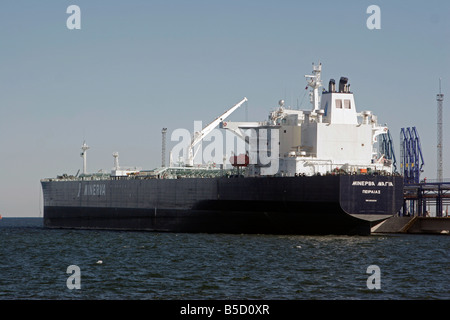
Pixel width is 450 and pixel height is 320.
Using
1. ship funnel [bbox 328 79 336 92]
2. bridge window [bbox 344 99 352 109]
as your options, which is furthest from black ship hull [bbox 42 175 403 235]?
ship funnel [bbox 328 79 336 92]

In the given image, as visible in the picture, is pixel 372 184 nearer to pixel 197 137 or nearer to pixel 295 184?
pixel 295 184

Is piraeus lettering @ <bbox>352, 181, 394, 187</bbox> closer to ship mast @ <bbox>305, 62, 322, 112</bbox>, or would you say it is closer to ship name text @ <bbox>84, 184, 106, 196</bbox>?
ship mast @ <bbox>305, 62, 322, 112</bbox>

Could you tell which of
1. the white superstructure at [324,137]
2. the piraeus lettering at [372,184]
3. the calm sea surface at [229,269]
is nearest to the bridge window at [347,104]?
the white superstructure at [324,137]

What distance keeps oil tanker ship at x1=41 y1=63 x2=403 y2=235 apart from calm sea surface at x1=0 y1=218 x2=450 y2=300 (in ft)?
6.08

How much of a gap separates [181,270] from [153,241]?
16258mm

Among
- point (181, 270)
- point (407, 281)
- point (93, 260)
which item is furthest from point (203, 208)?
point (407, 281)

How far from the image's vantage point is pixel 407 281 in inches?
1069

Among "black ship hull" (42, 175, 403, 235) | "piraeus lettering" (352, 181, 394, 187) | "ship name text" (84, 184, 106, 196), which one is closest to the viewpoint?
"piraeus lettering" (352, 181, 394, 187)

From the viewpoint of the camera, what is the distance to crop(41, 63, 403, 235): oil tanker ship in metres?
45.0

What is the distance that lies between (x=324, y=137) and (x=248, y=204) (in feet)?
21.7

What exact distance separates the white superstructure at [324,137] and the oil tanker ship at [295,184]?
0.07 metres

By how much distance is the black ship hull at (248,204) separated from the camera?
44.7 m

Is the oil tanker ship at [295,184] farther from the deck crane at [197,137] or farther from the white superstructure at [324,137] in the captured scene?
the deck crane at [197,137]

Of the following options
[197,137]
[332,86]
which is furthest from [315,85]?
[197,137]
